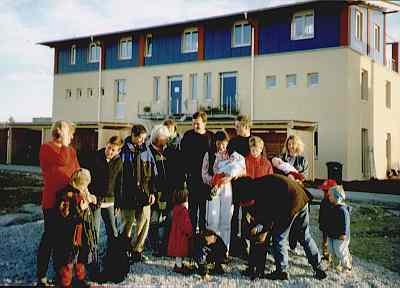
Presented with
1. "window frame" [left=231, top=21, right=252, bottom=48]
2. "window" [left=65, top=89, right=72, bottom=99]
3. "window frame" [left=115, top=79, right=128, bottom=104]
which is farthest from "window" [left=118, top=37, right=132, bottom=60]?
"window frame" [left=231, top=21, right=252, bottom=48]

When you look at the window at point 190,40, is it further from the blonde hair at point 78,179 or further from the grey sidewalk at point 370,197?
the blonde hair at point 78,179

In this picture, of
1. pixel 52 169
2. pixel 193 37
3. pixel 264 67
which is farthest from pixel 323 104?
pixel 52 169

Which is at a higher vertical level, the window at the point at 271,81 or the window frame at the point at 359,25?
the window frame at the point at 359,25

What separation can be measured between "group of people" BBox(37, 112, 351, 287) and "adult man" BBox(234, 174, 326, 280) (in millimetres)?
10

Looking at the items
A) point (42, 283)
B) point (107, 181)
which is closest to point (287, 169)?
point (107, 181)

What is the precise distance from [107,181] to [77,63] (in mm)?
21090

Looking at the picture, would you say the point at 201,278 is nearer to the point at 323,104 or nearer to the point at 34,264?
the point at 34,264

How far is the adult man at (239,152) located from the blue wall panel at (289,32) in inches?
507

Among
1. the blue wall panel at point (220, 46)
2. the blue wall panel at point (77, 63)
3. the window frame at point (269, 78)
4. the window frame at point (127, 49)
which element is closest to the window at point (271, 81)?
the window frame at point (269, 78)

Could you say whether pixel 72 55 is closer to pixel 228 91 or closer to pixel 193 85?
pixel 193 85

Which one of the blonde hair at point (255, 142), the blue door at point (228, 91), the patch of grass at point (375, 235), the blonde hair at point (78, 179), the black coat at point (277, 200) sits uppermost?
the blue door at point (228, 91)

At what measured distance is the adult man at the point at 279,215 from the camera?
176 inches

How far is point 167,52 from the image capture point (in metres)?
21.2

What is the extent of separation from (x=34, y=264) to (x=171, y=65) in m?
17.0
